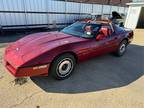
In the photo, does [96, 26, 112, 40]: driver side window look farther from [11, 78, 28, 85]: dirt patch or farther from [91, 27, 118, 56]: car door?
[11, 78, 28, 85]: dirt patch

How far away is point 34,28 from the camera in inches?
491

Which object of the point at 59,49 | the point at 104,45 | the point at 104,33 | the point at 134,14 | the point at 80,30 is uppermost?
the point at 134,14

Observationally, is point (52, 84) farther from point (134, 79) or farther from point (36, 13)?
point (36, 13)

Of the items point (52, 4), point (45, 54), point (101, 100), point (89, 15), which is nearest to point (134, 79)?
point (101, 100)

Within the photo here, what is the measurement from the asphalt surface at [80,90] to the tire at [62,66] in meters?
0.16

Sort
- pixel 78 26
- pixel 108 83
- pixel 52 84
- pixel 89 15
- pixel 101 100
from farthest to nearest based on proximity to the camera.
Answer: pixel 89 15
pixel 78 26
pixel 108 83
pixel 52 84
pixel 101 100

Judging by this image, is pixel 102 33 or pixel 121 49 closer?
pixel 102 33

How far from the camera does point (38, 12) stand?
12914 mm

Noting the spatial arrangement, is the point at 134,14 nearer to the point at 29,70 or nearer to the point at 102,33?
the point at 102,33

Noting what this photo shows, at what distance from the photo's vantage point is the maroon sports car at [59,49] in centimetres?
315

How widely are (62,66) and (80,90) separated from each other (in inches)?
28.7

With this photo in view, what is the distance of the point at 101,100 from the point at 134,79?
1.52 meters

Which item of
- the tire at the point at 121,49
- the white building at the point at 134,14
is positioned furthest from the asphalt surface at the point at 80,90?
the white building at the point at 134,14

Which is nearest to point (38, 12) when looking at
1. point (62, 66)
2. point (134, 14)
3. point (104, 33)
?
point (134, 14)
